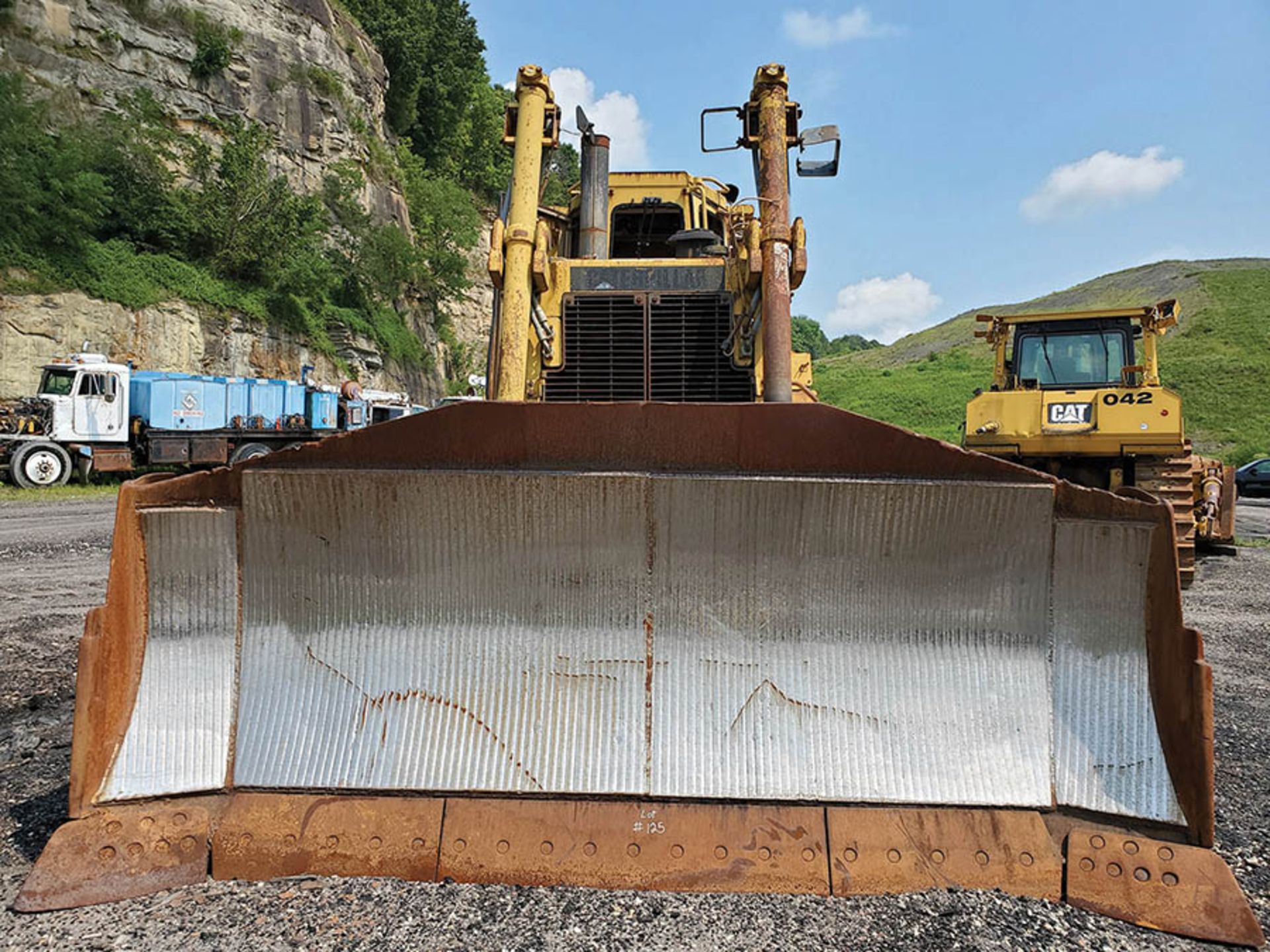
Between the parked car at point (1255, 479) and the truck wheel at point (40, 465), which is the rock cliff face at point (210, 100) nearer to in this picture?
the truck wheel at point (40, 465)

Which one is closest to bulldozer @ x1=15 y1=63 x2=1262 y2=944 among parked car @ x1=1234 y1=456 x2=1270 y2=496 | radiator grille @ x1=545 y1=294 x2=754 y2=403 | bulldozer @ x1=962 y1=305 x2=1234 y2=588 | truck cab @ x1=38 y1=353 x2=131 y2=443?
radiator grille @ x1=545 y1=294 x2=754 y2=403

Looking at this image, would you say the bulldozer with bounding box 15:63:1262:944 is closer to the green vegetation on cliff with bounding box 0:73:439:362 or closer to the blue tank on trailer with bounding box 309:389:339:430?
the blue tank on trailer with bounding box 309:389:339:430

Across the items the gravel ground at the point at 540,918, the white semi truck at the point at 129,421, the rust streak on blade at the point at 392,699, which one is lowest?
the gravel ground at the point at 540,918

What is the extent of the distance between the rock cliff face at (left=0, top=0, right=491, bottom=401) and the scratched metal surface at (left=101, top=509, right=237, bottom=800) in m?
21.4

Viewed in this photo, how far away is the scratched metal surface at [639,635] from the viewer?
2197 mm

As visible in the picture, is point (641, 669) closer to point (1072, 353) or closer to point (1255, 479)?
point (1072, 353)

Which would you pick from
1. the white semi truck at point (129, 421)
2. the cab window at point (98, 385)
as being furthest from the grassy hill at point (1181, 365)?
the cab window at point (98, 385)

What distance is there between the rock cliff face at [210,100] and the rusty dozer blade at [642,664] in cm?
2156

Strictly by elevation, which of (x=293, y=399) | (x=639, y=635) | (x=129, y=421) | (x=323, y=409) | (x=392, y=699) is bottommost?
(x=392, y=699)

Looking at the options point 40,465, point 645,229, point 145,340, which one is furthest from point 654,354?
point 145,340

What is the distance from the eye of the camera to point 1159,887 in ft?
6.34

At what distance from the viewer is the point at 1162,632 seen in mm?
2117

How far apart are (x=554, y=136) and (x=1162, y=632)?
448cm

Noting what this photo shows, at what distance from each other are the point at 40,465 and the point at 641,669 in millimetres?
19135
